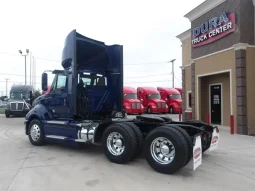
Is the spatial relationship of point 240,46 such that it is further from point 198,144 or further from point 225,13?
point 198,144

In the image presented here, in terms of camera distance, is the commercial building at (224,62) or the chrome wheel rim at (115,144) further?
the commercial building at (224,62)

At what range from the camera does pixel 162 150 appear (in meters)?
5.32

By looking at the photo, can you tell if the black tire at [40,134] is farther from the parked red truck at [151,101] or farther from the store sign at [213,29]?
the parked red truck at [151,101]

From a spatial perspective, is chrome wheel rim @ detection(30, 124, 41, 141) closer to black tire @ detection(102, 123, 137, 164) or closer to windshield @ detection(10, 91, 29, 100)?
black tire @ detection(102, 123, 137, 164)

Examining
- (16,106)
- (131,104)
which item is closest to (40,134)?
(131,104)

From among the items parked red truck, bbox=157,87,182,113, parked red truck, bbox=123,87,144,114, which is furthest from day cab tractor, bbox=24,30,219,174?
parked red truck, bbox=157,87,182,113

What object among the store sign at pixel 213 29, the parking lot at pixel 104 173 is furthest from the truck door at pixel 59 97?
the store sign at pixel 213 29

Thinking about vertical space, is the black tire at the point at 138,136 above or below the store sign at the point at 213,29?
below

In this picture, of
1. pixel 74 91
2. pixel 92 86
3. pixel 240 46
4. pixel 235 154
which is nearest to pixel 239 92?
pixel 240 46

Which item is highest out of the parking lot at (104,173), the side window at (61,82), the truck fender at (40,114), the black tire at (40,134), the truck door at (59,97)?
the side window at (61,82)

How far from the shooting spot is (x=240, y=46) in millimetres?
10797

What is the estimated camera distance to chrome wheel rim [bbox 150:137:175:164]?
17.1ft

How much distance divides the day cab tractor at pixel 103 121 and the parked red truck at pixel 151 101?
1723cm

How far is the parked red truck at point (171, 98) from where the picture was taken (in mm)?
26797
